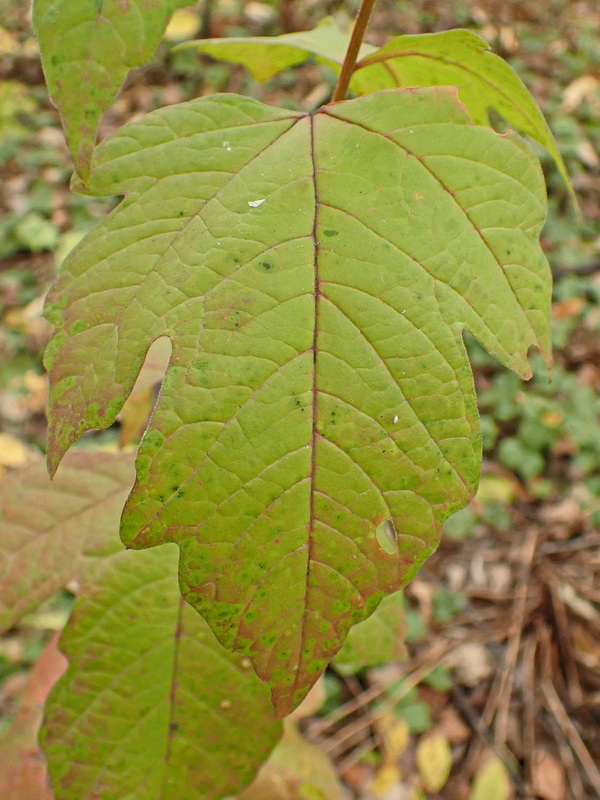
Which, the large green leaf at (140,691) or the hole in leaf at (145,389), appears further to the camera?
the hole in leaf at (145,389)

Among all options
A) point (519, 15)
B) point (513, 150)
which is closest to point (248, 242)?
point (513, 150)

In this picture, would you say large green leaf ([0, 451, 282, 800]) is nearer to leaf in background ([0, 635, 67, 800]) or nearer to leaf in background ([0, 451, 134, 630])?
leaf in background ([0, 451, 134, 630])

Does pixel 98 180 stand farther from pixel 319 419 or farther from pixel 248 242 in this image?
pixel 319 419

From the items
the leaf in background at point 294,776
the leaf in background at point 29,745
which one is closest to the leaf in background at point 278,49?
the leaf in background at point 29,745

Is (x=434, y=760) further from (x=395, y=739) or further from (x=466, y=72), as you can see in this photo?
(x=466, y=72)

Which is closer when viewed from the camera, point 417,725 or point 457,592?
point 417,725

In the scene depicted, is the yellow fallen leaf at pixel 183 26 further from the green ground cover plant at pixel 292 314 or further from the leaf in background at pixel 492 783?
the leaf in background at pixel 492 783
